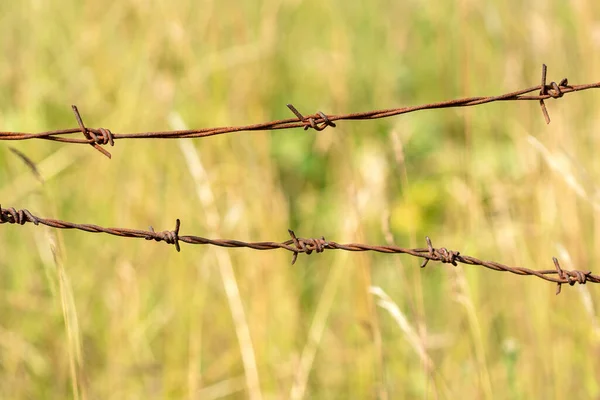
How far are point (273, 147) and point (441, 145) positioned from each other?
0.96 meters

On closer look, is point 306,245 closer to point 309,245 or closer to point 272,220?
point 309,245

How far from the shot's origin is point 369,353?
2898 millimetres

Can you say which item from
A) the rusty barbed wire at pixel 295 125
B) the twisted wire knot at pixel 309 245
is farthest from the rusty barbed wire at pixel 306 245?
the rusty barbed wire at pixel 295 125

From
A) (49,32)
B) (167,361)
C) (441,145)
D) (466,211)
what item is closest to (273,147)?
(441,145)

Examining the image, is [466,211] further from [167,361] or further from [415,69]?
[415,69]

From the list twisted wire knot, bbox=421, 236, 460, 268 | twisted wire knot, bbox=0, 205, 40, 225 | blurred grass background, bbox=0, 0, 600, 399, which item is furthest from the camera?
blurred grass background, bbox=0, 0, 600, 399

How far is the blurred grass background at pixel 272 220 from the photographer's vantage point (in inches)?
108

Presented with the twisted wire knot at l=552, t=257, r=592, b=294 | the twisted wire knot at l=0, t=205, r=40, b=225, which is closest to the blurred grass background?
the twisted wire knot at l=0, t=205, r=40, b=225

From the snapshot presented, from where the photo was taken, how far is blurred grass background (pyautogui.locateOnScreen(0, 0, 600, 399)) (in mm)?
2746

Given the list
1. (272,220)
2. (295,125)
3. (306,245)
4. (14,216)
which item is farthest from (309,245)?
(272,220)

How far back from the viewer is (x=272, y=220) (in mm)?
3117

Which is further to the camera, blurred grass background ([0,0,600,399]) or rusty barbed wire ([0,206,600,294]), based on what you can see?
blurred grass background ([0,0,600,399])

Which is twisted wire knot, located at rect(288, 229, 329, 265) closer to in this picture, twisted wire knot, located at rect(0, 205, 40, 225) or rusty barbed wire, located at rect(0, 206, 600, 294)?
rusty barbed wire, located at rect(0, 206, 600, 294)

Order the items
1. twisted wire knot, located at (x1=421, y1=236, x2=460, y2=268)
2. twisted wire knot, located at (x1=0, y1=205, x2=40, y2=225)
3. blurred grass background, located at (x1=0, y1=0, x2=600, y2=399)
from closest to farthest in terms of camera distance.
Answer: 1. twisted wire knot, located at (x1=0, y1=205, x2=40, y2=225)
2. twisted wire knot, located at (x1=421, y1=236, x2=460, y2=268)
3. blurred grass background, located at (x1=0, y1=0, x2=600, y2=399)
